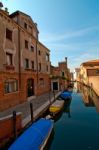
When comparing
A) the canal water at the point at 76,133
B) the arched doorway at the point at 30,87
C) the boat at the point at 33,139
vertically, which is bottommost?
the canal water at the point at 76,133

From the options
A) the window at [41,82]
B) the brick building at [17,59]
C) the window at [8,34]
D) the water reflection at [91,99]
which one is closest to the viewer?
the brick building at [17,59]

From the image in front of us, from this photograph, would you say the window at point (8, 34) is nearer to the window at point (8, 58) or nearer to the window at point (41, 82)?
the window at point (8, 58)

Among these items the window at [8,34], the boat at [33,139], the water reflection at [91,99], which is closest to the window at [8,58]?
the window at [8,34]

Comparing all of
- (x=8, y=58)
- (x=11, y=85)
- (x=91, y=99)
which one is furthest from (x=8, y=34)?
(x=91, y=99)

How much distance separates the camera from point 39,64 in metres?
31.6

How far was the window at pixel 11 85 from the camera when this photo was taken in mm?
18552

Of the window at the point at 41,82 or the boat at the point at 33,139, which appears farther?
the window at the point at 41,82

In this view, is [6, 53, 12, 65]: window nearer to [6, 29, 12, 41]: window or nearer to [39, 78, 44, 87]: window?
[6, 29, 12, 41]: window

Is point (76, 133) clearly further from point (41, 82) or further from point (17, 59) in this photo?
point (41, 82)

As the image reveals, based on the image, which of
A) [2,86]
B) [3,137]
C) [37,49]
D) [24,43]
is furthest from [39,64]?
[3,137]

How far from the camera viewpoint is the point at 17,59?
2138 centimetres

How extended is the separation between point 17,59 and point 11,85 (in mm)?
3711

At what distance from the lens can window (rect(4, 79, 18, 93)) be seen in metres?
18.6

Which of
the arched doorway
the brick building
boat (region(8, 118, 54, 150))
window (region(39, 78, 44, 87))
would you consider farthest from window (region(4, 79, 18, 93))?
window (region(39, 78, 44, 87))
